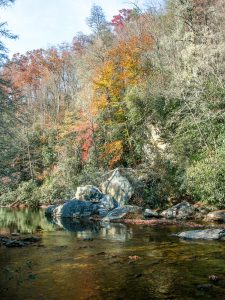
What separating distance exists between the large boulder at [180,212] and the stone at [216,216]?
1.06m

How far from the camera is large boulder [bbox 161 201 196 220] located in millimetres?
18922

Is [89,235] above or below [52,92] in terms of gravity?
below

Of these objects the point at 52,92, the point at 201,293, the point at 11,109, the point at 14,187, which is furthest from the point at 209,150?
the point at 52,92

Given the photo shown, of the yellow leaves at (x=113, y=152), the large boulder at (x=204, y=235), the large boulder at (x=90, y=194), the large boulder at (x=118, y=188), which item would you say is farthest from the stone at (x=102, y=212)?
the large boulder at (x=204, y=235)

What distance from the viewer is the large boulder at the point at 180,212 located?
18922 mm

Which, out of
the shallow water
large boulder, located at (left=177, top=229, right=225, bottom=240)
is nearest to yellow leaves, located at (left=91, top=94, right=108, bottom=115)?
the shallow water

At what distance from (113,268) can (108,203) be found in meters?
13.5

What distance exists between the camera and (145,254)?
10977 mm

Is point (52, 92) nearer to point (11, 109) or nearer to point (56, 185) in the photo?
point (56, 185)

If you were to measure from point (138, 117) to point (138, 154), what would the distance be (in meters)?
2.61

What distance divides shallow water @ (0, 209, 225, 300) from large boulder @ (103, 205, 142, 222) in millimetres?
5266

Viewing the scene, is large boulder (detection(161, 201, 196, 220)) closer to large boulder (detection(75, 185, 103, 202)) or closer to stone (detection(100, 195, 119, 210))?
stone (detection(100, 195, 119, 210))

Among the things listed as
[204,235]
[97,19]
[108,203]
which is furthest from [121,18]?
[204,235]

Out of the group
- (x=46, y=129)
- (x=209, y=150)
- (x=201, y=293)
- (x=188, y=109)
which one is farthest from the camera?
(x=46, y=129)
